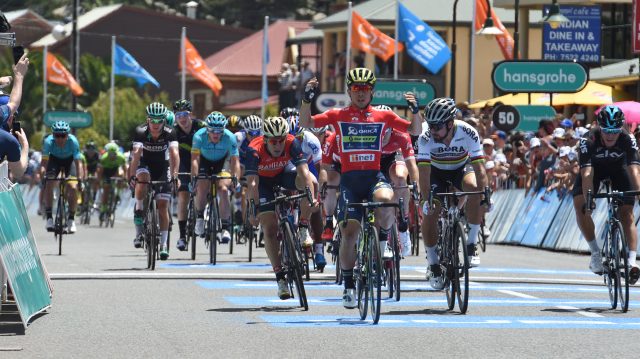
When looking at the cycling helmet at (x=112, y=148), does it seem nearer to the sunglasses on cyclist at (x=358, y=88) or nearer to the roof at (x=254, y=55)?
the sunglasses on cyclist at (x=358, y=88)

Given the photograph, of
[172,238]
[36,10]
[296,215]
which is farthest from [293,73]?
[36,10]

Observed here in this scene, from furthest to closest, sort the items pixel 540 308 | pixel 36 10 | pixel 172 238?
pixel 36 10
pixel 172 238
pixel 540 308

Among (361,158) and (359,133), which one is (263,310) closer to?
(361,158)

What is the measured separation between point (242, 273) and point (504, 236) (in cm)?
974

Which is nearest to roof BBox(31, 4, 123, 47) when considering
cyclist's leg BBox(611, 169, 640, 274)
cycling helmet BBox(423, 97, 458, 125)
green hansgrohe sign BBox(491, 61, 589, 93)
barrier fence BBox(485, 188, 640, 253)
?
green hansgrohe sign BBox(491, 61, 589, 93)

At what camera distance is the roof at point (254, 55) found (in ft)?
291

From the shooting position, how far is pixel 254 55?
297 ft

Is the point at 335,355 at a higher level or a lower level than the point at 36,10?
lower

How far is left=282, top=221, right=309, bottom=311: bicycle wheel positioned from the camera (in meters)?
14.5

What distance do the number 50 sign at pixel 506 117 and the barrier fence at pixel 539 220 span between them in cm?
279

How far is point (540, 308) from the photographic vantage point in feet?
49.6

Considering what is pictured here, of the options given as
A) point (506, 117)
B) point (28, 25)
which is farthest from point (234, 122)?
point (28, 25)

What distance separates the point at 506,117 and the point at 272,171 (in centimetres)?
1658

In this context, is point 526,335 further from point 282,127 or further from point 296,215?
point 296,215
